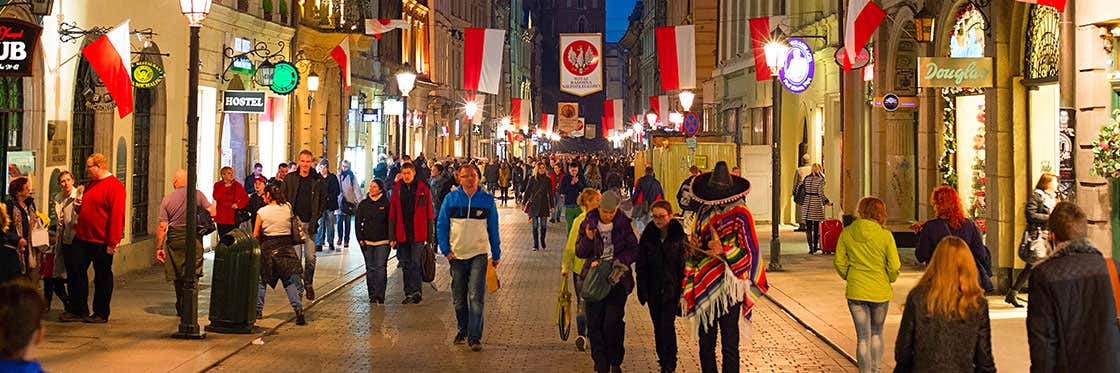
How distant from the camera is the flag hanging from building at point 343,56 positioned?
106 feet

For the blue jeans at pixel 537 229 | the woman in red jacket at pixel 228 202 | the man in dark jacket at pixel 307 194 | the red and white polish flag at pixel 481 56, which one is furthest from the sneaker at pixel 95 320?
the red and white polish flag at pixel 481 56

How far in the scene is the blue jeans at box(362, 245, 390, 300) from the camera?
1691 cm

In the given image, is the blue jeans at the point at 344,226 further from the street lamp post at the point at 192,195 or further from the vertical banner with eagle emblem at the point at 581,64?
the vertical banner with eagle emblem at the point at 581,64

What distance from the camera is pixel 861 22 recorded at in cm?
2197

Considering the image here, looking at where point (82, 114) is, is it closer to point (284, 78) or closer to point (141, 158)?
point (141, 158)

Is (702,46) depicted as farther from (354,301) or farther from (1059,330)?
(1059,330)

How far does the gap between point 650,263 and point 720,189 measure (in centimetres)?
95

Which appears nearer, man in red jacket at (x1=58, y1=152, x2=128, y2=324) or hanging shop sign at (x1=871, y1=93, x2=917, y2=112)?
man in red jacket at (x1=58, y1=152, x2=128, y2=324)

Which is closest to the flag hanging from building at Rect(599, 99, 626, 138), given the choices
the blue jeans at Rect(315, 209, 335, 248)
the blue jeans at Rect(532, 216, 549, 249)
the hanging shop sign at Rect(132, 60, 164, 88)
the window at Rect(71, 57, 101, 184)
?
the blue jeans at Rect(532, 216, 549, 249)

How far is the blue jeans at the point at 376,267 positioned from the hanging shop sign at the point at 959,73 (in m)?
7.09

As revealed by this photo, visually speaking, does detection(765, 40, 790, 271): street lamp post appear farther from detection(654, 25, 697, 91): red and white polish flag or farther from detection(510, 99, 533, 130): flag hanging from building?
detection(510, 99, 533, 130): flag hanging from building

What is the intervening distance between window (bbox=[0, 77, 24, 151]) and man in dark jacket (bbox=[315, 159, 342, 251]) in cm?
695

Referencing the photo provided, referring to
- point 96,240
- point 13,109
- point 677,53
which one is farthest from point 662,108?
point 96,240

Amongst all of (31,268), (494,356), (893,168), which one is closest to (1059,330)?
(494,356)
